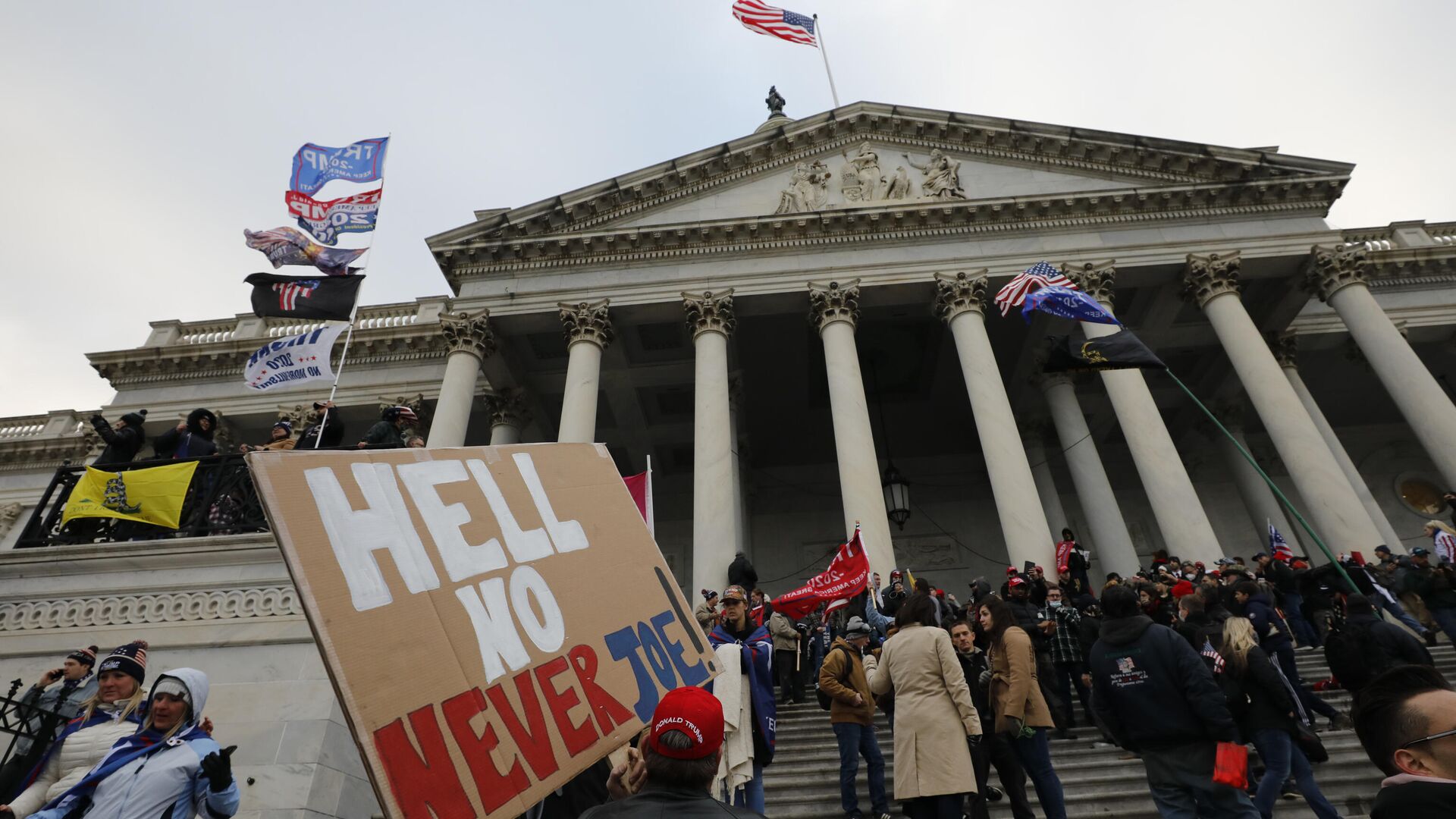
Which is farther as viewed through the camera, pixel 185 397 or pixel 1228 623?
pixel 185 397

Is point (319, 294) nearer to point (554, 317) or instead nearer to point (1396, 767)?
point (554, 317)

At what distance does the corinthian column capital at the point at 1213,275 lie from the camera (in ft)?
52.7

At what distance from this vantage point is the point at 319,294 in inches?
423

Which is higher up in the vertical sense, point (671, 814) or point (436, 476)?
point (436, 476)

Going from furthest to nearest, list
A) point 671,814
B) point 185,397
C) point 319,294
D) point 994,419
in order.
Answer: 1. point 185,397
2. point 994,419
3. point 319,294
4. point 671,814

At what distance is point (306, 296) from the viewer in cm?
1077

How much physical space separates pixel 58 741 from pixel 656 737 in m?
4.20

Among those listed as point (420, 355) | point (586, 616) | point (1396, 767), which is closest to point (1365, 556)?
point (1396, 767)

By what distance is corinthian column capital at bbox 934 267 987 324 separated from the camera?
53.6ft

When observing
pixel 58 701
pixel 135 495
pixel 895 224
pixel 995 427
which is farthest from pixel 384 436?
pixel 895 224

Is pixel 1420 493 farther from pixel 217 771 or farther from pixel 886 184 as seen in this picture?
pixel 217 771

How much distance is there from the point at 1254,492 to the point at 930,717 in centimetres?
1971

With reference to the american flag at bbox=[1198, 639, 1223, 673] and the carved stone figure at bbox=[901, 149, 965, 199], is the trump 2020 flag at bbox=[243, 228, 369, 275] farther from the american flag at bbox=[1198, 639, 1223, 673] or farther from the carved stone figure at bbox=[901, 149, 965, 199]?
the carved stone figure at bbox=[901, 149, 965, 199]

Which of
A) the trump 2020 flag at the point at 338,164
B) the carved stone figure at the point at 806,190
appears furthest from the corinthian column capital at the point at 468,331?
the carved stone figure at the point at 806,190
